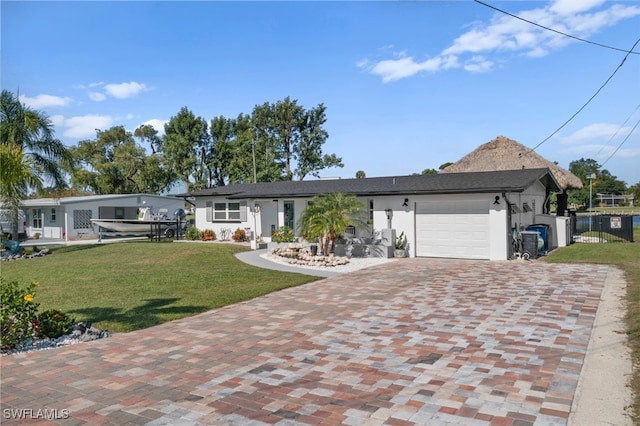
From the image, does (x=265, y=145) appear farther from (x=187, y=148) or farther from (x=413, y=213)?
(x=413, y=213)

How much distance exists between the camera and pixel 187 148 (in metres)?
44.6

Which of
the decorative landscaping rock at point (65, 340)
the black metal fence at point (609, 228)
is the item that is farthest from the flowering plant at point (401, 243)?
the decorative landscaping rock at point (65, 340)

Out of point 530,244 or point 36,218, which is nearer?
point 530,244

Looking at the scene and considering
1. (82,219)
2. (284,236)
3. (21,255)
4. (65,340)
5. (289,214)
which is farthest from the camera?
(82,219)

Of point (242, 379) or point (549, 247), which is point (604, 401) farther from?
point (549, 247)

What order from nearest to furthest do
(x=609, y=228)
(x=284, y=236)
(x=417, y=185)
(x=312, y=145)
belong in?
(x=417, y=185), (x=284, y=236), (x=609, y=228), (x=312, y=145)

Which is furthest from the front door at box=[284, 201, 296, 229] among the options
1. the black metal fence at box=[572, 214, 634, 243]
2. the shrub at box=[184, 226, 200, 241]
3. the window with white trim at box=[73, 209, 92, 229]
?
the window with white trim at box=[73, 209, 92, 229]

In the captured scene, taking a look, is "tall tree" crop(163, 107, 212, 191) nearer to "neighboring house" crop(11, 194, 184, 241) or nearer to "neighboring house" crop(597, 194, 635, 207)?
"neighboring house" crop(11, 194, 184, 241)

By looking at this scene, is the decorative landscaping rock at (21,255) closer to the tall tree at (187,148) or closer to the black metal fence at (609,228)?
the tall tree at (187,148)

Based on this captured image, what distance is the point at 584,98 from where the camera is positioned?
15664 millimetres

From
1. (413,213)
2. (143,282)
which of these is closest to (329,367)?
(143,282)

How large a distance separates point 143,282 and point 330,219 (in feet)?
21.7

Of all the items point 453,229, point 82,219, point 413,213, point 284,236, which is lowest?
point 284,236

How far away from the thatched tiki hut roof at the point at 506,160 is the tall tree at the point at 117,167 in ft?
99.7
